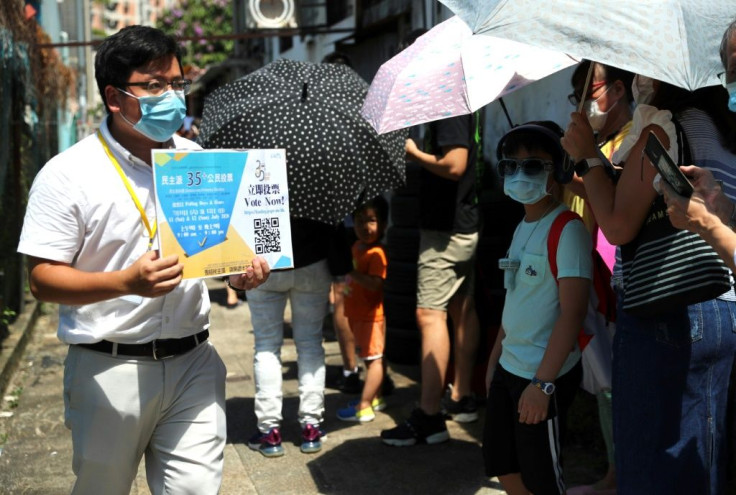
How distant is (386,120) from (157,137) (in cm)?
154

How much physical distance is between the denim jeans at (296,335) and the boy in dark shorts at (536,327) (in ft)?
5.24

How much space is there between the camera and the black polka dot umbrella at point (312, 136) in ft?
15.1

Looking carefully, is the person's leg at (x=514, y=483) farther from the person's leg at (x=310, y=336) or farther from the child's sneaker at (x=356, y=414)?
the child's sneaker at (x=356, y=414)

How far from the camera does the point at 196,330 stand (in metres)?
3.02

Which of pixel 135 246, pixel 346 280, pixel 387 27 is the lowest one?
pixel 346 280

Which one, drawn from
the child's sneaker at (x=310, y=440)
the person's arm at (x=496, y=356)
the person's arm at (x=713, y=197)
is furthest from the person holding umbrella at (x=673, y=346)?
the child's sneaker at (x=310, y=440)

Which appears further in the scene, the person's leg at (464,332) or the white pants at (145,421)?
the person's leg at (464,332)

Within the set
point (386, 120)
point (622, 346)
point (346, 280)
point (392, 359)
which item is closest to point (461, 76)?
point (386, 120)

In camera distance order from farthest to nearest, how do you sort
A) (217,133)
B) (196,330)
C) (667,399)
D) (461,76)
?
1. (217,133)
2. (461,76)
3. (196,330)
4. (667,399)

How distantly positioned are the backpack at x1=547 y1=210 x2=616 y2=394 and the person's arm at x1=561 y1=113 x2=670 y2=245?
0.51 metres

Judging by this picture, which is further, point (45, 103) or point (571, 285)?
point (45, 103)

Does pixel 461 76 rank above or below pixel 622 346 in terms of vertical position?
above

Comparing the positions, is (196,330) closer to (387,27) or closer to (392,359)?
(392,359)

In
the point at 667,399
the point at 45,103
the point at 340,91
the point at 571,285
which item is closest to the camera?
the point at 667,399
